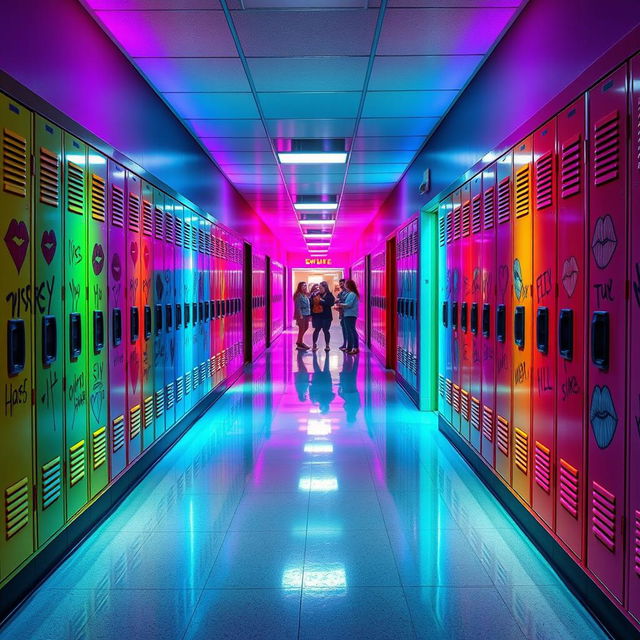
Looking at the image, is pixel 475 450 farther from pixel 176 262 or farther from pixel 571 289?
pixel 176 262

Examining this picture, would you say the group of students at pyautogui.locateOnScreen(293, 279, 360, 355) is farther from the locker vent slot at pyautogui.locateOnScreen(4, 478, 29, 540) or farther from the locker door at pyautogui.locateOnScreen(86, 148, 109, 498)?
the locker vent slot at pyautogui.locateOnScreen(4, 478, 29, 540)

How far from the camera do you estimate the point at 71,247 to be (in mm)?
2979

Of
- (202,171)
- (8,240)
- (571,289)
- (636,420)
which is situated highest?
(202,171)

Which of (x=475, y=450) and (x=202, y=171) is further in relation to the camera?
(x=202, y=171)

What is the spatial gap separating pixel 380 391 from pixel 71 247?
17.5 feet

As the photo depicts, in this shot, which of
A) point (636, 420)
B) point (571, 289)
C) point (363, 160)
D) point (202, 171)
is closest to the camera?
point (636, 420)

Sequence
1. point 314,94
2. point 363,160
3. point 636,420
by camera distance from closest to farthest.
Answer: point 636,420 → point 314,94 → point 363,160

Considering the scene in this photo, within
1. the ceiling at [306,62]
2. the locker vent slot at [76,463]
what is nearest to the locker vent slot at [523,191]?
the ceiling at [306,62]

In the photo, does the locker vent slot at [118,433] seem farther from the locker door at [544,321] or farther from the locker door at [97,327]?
the locker door at [544,321]

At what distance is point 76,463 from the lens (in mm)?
3043

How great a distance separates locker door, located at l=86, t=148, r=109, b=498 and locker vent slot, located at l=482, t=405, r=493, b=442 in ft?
7.55

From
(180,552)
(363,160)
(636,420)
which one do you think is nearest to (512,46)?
(636,420)

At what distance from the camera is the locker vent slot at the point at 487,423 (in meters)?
3.94

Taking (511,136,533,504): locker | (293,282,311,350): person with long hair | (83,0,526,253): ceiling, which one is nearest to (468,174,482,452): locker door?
(511,136,533,504): locker
